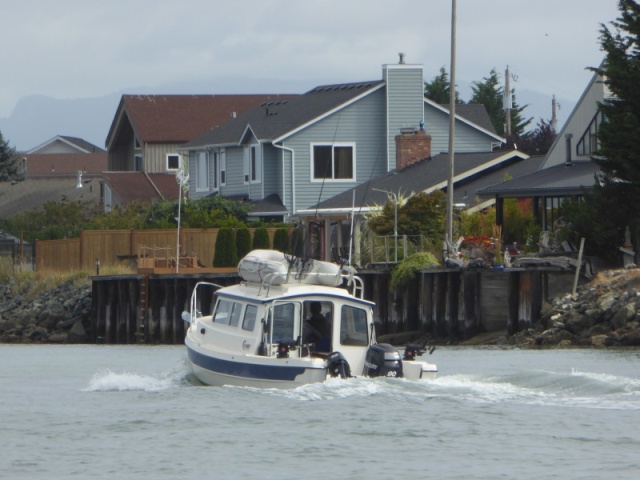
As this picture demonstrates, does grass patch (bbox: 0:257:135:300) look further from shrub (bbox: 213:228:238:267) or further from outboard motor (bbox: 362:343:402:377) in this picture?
outboard motor (bbox: 362:343:402:377)

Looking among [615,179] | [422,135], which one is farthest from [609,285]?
[422,135]

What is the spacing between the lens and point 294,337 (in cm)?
2600

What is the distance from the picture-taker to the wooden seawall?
137 feet

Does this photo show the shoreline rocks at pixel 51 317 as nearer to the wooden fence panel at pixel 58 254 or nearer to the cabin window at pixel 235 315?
the wooden fence panel at pixel 58 254

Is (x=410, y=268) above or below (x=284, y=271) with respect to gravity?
below

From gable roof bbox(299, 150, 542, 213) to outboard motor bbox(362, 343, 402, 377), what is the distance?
25.6 meters

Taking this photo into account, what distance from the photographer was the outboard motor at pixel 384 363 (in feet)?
83.8

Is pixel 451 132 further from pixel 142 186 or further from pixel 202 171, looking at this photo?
pixel 142 186

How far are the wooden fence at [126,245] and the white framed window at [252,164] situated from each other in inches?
243

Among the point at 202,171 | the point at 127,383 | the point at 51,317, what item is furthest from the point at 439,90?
the point at 127,383

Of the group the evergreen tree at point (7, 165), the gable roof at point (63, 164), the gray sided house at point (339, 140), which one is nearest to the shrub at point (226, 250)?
the gray sided house at point (339, 140)

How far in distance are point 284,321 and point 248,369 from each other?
1.04m

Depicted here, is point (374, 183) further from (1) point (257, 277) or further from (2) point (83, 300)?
(1) point (257, 277)

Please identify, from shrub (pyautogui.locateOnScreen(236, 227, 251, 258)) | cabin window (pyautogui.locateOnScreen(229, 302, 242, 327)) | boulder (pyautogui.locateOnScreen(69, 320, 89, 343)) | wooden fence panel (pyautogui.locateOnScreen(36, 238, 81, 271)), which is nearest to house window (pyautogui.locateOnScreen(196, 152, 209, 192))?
wooden fence panel (pyautogui.locateOnScreen(36, 238, 81, 271))
